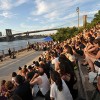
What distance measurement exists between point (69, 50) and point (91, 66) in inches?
94.5

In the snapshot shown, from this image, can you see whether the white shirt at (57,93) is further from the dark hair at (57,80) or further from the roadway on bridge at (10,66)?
the roadway on bridge at (10,66)

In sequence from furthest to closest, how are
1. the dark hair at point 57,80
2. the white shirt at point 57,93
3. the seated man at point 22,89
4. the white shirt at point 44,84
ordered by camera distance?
the white shirt at point 44,84 → the seated man at point 22,89 → the white shirt at point 57,93 → the dark hair at point 57,80

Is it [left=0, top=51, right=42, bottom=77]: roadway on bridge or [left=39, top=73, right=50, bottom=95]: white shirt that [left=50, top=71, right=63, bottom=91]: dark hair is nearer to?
[left=39, top=73, right=50, bottom=95]: white shirt

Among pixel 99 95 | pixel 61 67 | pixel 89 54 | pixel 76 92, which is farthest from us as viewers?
pixel 89 54

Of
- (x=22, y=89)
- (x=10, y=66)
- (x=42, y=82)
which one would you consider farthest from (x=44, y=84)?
(x=10, y=66)

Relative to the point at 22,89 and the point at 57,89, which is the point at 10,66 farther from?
the point at 57,89

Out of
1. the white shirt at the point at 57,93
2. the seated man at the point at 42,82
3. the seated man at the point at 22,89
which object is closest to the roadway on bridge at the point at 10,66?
the seated man at the point at 42,82

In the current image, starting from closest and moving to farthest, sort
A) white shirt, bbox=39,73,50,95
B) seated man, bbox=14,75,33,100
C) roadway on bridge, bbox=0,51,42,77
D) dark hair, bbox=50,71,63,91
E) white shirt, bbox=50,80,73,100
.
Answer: dark hair, bbox=50,71,63,91
white shirt, bbox=50,80,73,100
seated man, bbox=14,75,33,100
white shirt, bbox=39,73,50,95
roadway on bridge, bbox=0,51,42,77

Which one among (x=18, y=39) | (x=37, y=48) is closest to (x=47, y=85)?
(x=37, y=48)

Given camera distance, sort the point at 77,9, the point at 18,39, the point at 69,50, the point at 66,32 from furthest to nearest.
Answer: the point at 18,39 < the point at 77,9 < the point at 66,32 < the point at 69,50

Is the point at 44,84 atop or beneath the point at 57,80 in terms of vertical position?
beneath

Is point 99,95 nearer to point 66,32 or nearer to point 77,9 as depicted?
point 66,32

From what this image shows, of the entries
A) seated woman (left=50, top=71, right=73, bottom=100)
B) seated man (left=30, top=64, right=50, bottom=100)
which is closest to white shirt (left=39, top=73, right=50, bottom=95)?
seated man (left=30, top=64, right=50, bottom=100)

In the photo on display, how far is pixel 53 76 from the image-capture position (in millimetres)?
5609
